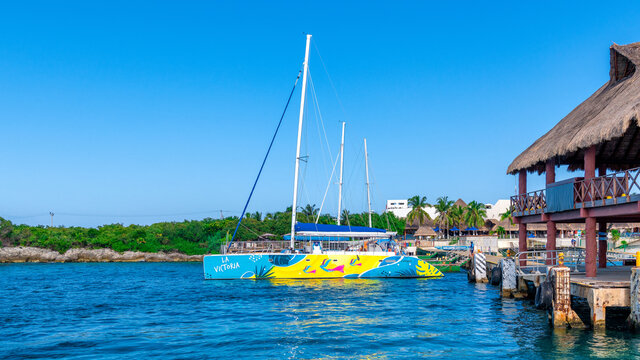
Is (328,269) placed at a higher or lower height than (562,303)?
lower

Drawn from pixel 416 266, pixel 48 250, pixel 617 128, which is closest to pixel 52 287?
pixel 416 266

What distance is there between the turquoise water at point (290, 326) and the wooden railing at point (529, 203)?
440 cm

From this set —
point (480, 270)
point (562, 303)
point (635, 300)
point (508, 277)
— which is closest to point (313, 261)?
point (480, 270)

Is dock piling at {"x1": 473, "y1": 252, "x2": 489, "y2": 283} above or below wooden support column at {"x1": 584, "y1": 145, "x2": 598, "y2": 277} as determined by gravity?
below

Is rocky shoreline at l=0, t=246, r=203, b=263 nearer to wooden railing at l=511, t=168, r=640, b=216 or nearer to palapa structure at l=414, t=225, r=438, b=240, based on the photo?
palapa structure at l=414, t=225, r=438, b=240

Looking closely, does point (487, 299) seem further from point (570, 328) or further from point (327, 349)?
point (327, 349)

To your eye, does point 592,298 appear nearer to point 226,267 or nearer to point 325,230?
point 325,230

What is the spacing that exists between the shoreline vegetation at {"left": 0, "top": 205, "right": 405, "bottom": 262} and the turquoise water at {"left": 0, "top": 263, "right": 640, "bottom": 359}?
136ft

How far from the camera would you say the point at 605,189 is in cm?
1864

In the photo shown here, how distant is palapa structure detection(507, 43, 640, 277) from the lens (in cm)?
1744

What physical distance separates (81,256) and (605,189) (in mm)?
66043

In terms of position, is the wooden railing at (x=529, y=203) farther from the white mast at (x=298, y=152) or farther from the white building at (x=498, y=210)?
the white building at (x=498, y=210)

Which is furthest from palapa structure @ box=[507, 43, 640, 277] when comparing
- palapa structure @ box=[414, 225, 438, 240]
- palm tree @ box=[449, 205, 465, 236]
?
palm tree @ box=[449, 205, 465, 236]

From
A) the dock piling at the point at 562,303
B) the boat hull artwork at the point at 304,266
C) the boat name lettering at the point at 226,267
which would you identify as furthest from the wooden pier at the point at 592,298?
the boat name lettering at the point at 226,267
